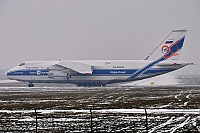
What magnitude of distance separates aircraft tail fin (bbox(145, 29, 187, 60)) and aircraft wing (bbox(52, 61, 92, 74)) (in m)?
11.2

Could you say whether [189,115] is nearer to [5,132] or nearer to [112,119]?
[112,119]

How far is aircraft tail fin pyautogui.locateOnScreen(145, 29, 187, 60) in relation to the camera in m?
64.6

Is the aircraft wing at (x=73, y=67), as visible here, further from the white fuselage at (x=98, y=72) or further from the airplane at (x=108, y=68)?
the white fuselage at (x=98, y=72)

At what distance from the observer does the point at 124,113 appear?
23.8 m

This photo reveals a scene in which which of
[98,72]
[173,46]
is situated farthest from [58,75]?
[173,46]

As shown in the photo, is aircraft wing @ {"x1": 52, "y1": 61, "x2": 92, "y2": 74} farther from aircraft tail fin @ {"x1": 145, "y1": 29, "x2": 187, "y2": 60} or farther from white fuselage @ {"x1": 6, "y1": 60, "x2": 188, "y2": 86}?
aircraft tail fin @ {"x1": 145, "y1": 29, "x2": 187, "y2": 60}

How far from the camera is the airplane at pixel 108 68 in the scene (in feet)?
210

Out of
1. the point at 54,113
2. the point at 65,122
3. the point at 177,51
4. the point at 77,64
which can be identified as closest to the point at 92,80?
the point at 77,64

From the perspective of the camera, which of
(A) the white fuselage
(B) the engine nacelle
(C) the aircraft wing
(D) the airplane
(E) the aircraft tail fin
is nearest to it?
(A) the white fuselage

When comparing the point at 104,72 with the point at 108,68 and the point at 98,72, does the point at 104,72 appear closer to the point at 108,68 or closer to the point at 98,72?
the point at 108,68

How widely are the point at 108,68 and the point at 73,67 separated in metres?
6.11

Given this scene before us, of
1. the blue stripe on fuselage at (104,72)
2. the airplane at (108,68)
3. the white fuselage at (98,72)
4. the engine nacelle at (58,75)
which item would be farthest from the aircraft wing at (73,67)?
the blue stripe on fuselage at (104,72)

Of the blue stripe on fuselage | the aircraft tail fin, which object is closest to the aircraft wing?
the blue stripe on fuselage

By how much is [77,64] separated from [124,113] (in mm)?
45616
